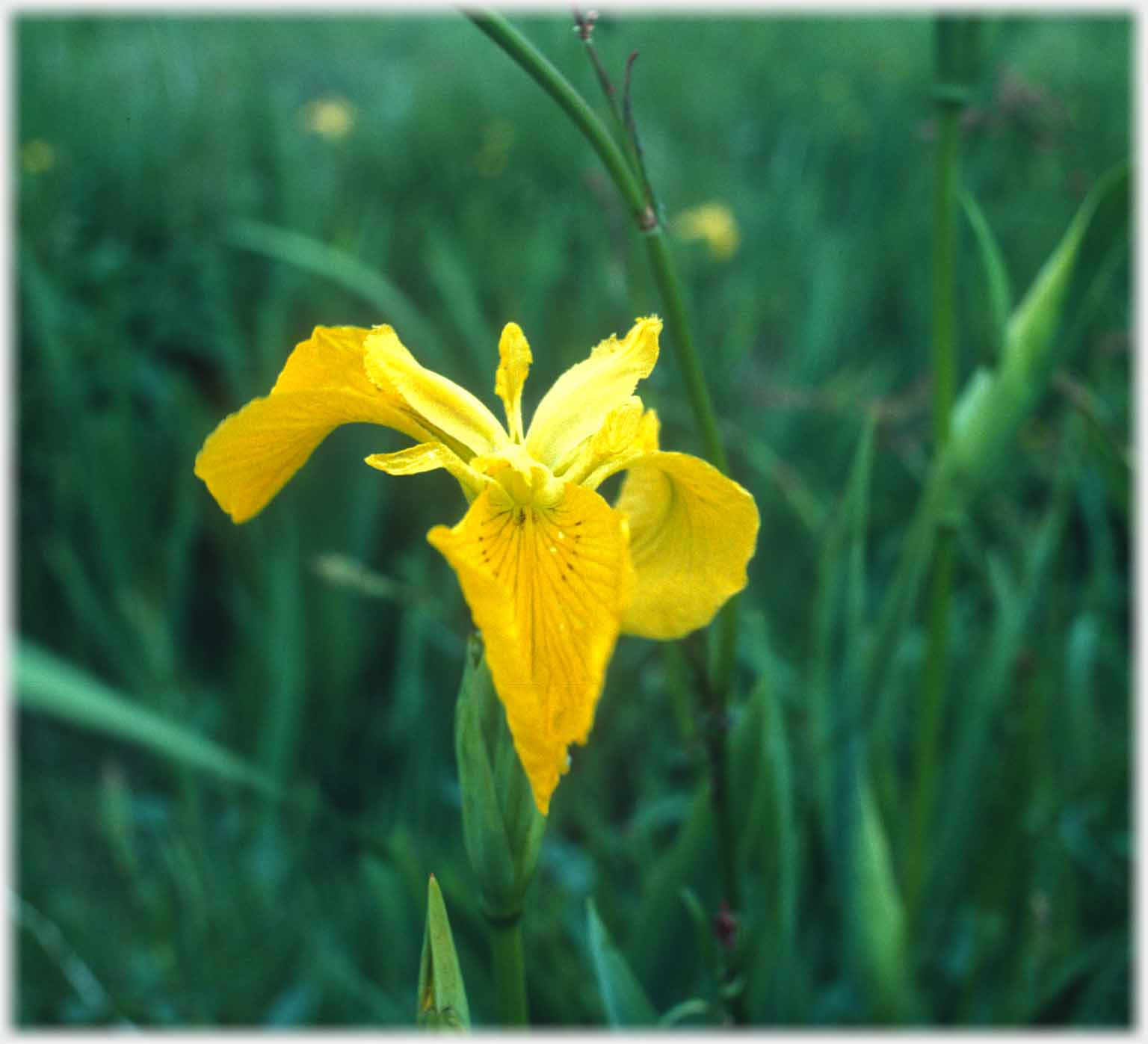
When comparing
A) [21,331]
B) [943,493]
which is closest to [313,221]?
[21,331]

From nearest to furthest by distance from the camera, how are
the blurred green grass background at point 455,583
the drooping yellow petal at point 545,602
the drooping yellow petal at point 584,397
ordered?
1. the drooping yellow petal at point 545,602
2. the drooping yellow petal at point 584,397
3. the blurred green grass background at point 455,583

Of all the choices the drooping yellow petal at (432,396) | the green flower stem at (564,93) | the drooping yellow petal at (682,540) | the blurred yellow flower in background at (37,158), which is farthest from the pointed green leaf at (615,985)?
the blurred yellow flower in background at (37,158)

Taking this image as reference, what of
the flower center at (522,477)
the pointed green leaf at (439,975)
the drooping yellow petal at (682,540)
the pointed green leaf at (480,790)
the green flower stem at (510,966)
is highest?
the flower center at (522,477)

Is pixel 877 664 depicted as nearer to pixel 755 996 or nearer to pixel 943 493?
pixel 943 493

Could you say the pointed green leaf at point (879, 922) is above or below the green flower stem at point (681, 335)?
below

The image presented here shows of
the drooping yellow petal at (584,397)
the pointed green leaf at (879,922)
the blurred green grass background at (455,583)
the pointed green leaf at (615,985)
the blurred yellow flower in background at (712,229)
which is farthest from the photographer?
the blurred yellow flower in background at (712,229)

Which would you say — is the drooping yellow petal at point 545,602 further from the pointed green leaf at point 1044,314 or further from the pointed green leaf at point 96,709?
the pointed green leaf at point 1044,314
